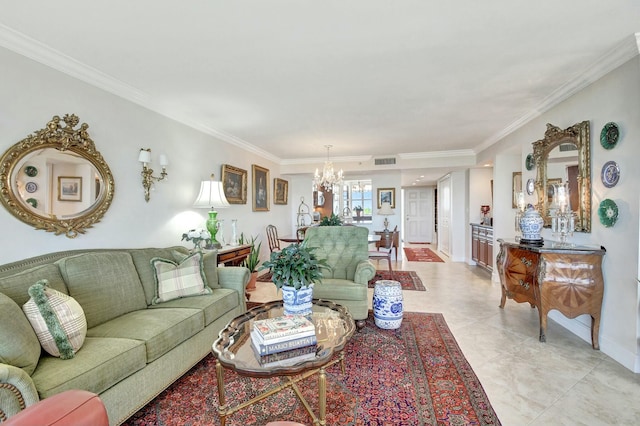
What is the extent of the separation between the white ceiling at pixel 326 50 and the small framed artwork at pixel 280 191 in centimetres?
292

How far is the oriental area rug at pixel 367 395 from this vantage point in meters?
1.78

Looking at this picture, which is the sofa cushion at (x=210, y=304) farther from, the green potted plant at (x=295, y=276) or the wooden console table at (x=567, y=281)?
the wooden console table at (x=567, y=281)

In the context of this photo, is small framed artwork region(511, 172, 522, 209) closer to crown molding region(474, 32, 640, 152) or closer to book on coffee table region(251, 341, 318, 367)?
crown molding region(474, 32, 640, 152)

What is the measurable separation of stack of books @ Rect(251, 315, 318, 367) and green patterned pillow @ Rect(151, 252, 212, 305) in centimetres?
117

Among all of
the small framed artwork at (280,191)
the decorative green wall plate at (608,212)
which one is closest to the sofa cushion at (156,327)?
the decorative green wall plate at (608,212)

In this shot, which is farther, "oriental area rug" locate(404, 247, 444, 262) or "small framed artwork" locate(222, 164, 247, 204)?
"oriental area rug" locate(404, 247, 444, 262)

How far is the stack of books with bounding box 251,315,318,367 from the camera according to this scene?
157 cm

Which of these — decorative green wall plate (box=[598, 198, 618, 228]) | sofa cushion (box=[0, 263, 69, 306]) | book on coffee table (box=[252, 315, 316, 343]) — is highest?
decorative green wall plate (box=[598, 198, 618, 228])

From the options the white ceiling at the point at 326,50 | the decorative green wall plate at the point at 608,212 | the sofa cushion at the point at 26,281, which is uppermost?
→ the white ceiling at the point at 326,50

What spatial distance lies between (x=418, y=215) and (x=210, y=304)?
9.58 metres

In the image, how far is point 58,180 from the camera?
242 centimetres

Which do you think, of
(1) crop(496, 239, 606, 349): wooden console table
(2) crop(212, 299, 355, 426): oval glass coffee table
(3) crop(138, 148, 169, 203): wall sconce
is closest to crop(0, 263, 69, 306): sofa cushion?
(2) crop(212, 299, 355, 426): oval glass coffee table

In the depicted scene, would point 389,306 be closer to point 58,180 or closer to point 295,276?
point 295,276

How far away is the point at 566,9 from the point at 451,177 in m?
5.45
